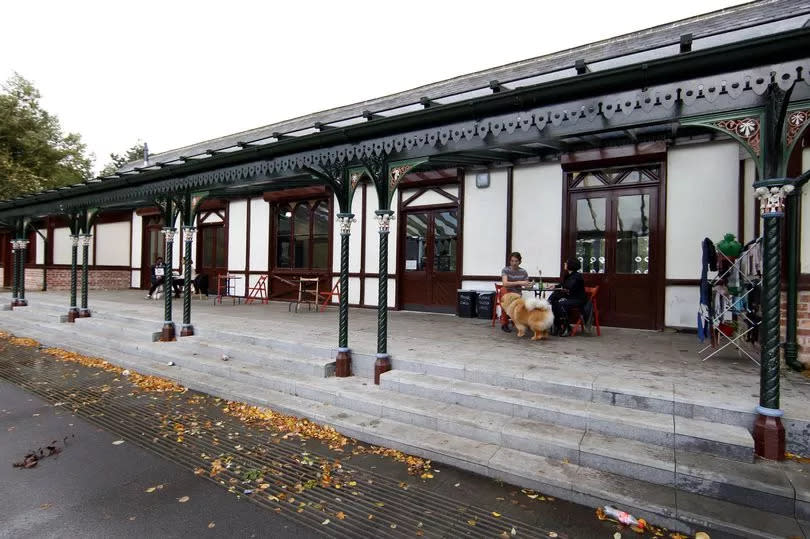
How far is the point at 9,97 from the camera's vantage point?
20250mm

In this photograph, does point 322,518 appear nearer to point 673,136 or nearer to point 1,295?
point 673,136

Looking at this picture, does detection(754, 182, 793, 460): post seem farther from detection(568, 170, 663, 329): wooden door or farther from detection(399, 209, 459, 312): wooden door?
detection(399, 209, 459, 312): wooden door

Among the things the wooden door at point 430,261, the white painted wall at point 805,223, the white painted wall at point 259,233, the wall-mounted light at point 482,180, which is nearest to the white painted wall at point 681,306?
the white painted wall at point 805,223

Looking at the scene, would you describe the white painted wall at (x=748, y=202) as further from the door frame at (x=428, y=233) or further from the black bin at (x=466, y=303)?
the door frame at (x=428, y=233)

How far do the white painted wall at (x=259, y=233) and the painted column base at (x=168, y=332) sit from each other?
5.27 metres

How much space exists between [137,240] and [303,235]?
29.5 ft

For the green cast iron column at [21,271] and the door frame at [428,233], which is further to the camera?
the green cast iron column at [21,271]

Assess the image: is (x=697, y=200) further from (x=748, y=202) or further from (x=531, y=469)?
(x=531, y=469)

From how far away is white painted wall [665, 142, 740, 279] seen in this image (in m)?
6.60

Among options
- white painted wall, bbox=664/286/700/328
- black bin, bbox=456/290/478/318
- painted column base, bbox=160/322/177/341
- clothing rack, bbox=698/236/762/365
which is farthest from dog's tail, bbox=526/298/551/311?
painted column base, bbox=160/322/177/341

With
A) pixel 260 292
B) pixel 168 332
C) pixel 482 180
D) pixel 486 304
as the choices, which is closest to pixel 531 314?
pixel 486 304

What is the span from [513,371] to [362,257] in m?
6.77

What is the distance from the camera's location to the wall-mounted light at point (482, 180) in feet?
28.9

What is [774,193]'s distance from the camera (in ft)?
10.2
